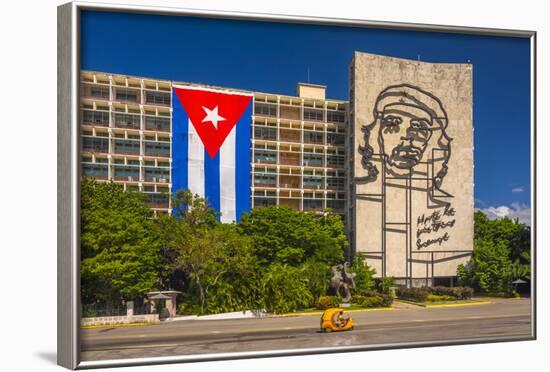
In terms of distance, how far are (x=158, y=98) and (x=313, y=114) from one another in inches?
232

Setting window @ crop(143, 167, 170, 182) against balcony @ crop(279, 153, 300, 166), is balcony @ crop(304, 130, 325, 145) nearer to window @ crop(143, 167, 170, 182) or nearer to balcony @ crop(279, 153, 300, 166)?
balcony @ crop(279, 153, 300, 166)

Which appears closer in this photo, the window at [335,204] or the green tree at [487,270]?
the window at [335,204]

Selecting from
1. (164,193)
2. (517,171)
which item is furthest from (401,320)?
(164,193)

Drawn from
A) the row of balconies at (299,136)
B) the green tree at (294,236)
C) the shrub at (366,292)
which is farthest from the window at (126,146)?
the shrub at (366,292)

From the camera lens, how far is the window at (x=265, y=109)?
21362 mm

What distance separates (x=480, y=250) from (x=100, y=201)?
1243cm

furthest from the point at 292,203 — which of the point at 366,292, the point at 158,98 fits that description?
the point at 158,98

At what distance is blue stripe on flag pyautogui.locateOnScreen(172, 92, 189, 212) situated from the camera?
1980 centimetres

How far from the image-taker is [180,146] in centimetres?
1991

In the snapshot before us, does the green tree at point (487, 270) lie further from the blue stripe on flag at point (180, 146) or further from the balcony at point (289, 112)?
the blue stripe on flag at point (180, 146)

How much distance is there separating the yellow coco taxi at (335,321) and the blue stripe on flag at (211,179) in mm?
4385

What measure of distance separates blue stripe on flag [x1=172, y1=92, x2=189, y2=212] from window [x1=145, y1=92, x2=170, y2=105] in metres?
0.19

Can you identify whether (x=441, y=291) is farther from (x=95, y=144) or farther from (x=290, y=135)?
(x=95, y=144)

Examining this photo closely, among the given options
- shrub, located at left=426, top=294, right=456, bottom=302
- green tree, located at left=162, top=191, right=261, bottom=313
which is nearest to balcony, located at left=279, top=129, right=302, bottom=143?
green tree, located at left=162, top=191, right=261, bottom=313
